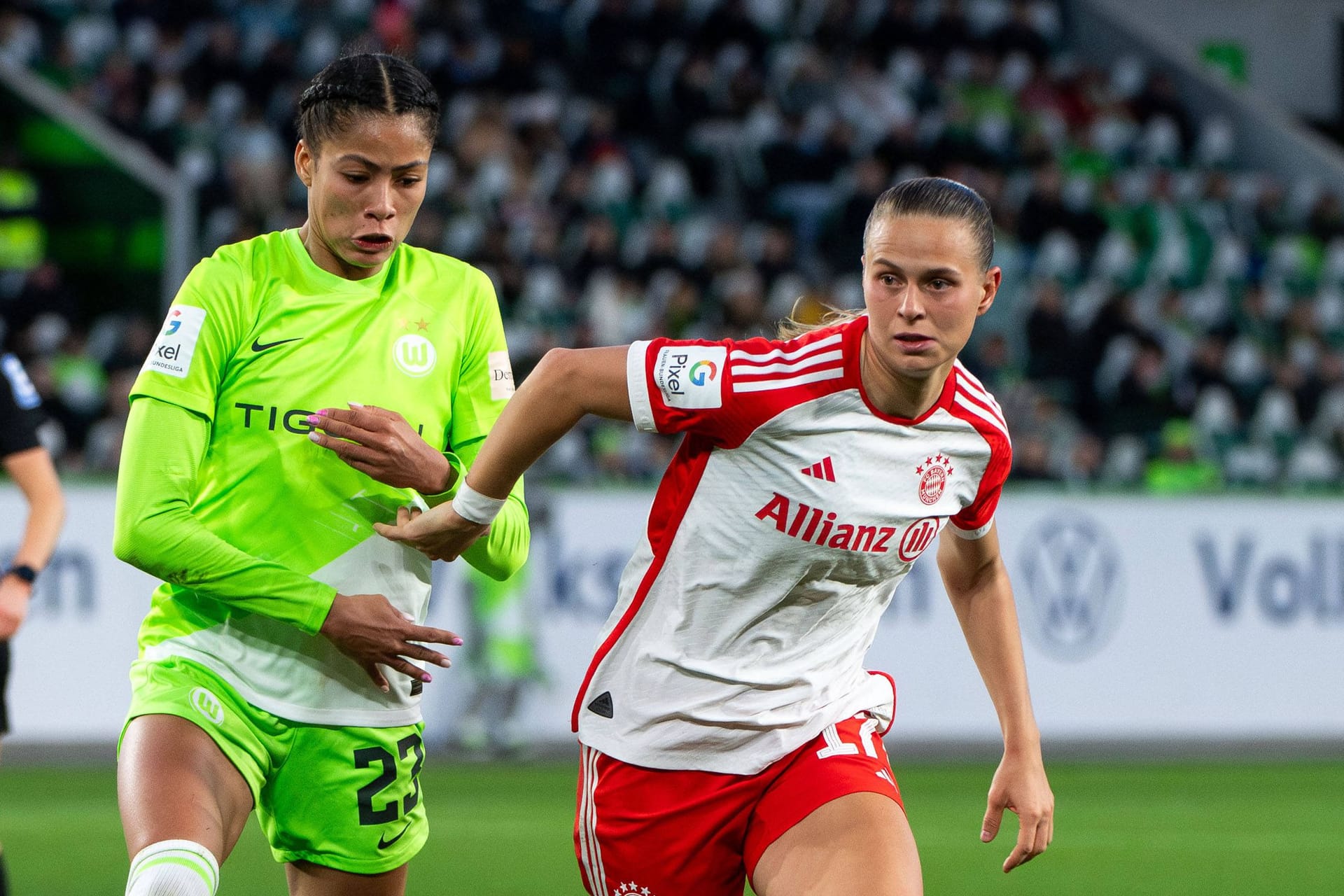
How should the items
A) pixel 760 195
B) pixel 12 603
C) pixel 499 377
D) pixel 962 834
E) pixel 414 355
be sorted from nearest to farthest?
pixel 414 355
pixel 499 377
pixel 12 603
pixel 962 834
pixel 760 195

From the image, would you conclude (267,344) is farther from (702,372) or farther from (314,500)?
(702,372)

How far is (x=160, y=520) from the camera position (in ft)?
11.7

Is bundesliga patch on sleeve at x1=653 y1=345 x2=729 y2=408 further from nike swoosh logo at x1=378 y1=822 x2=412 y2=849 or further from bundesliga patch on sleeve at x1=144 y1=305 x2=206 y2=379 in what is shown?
nike swoosh logo at x1=378 y1=822 x2=412 y2=849

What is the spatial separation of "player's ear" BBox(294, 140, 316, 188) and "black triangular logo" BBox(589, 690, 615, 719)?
1.30m

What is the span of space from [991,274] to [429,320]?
1.25 metres

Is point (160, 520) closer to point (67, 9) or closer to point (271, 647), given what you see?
point (271, 647)

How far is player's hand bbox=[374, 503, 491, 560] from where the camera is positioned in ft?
11.9

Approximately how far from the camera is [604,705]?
3887 mm

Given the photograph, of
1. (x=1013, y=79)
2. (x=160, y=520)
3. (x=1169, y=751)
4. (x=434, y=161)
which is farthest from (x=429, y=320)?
(x=1013, y=79)

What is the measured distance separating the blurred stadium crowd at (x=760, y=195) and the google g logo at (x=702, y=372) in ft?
30.4

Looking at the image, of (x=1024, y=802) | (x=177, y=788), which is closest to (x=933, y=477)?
(x=1024, y=802)

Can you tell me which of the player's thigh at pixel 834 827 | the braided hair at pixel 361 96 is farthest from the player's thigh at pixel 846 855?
the braided hair at pixel 361 96

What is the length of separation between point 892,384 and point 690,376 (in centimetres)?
44

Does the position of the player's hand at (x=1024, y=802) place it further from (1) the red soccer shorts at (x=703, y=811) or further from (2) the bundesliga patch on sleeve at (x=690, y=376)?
(2) the bundesliga patch on sleeve at (x=690, y=376)
